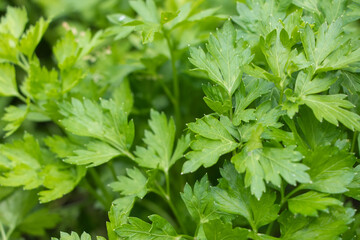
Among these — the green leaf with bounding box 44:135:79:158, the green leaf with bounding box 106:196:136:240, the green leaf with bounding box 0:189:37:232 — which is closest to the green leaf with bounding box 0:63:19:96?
the green leaf with bounding box 44:135:79:158

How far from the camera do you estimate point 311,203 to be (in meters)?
0.86

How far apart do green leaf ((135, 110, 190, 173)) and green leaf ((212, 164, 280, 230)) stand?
217 mm

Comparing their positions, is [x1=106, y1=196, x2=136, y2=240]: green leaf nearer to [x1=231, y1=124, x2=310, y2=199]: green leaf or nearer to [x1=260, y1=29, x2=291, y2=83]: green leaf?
[x1=231, y1=124, x2=310, y2=199]: green leaf

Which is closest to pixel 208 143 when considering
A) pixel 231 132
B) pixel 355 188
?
pixel 231 132

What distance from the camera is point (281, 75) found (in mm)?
963

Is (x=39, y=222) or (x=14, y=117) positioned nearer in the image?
(x=14, y=117)

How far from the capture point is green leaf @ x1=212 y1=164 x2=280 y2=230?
0.90 m

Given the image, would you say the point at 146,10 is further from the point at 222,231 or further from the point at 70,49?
the point at 222,231

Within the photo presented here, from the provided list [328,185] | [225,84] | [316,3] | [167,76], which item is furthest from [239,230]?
[167,76]

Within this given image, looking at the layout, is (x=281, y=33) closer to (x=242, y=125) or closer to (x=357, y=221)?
(x=242, y=125)

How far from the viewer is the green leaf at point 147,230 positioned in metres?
0.93

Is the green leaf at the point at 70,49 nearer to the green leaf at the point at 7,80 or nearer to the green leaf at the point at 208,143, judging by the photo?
the green leaf at the point at 7,80

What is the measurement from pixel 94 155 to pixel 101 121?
120 millimetres

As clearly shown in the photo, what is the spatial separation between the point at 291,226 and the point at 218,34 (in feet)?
1.77
